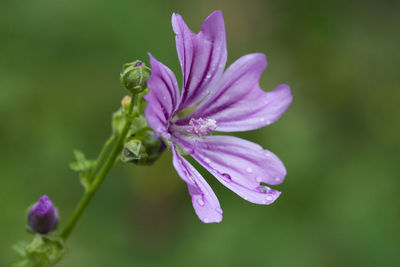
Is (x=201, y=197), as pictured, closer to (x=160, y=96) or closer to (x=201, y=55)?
(x=160, y=96)

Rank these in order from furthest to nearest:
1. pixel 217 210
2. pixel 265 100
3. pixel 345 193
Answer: pixel 345 193 < pixel 265 100 < pixel 217 210

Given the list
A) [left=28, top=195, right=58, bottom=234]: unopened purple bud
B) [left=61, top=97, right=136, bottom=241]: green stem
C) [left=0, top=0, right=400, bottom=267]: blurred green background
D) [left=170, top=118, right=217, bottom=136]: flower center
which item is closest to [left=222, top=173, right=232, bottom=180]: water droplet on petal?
[left=170, top=118, right=217, bottom=136]: flower center

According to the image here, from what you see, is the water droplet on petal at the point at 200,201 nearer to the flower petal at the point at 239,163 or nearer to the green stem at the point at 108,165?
the flower petal at the point at 239,163

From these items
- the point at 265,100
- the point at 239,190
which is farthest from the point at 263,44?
the point at 239,190

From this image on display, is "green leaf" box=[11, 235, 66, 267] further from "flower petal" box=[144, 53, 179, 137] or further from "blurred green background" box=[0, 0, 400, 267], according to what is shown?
"blurred green background" box=[0, 0, 400, 267]

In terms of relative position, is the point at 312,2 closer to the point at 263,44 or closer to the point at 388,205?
the point at 263,44
